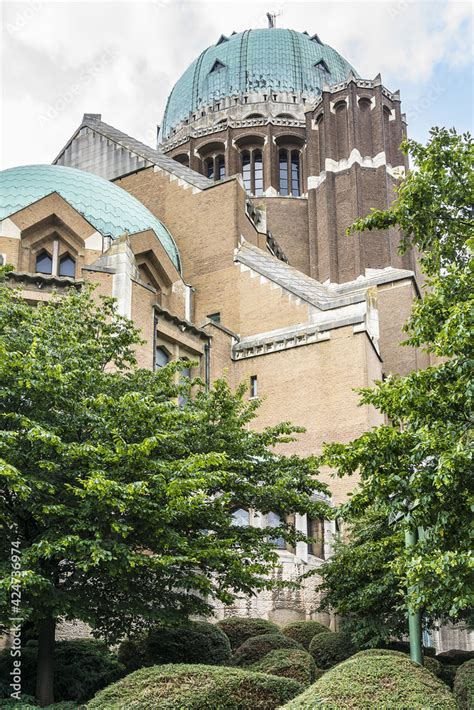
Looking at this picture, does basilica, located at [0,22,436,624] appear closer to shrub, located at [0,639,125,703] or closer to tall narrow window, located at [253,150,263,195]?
tall narrow window, located at [253,150,263,195]

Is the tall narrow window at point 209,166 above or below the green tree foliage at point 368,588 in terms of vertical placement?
above

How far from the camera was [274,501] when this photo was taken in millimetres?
18875

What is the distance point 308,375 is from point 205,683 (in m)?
23.7

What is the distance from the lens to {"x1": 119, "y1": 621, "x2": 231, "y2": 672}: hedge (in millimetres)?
17688

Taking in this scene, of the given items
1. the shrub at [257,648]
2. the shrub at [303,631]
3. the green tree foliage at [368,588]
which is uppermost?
the green tree foliage at [368,588]

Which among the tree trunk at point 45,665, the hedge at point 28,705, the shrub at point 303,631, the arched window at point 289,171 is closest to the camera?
the hedge at point 28,705

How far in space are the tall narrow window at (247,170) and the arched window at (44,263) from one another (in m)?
28.5

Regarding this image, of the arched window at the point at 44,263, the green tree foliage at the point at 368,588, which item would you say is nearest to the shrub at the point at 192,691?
the green tree foliage at the point at 368,588

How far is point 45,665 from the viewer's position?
1541 centimetres

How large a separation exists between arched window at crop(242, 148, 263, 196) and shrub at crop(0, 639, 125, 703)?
46.7 m

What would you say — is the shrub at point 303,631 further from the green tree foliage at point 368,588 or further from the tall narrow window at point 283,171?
the tall narrow window at point 283,171

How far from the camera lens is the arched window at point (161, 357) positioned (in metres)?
33.6

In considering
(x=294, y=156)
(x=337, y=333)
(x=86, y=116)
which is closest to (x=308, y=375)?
(x=337, y=333)

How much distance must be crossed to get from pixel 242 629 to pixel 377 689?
34.3ft
